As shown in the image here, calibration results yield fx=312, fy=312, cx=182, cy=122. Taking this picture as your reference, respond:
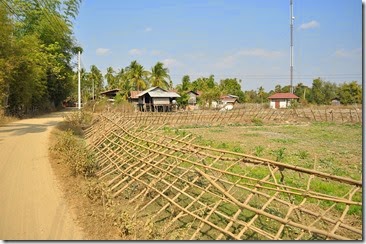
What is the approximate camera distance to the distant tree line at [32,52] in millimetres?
15492

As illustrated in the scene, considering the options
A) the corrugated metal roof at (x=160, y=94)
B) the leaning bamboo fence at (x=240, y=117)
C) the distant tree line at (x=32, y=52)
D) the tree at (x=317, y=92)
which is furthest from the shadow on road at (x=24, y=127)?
the tree at (x=317, y=92)

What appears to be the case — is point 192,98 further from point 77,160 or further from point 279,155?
point 77,160

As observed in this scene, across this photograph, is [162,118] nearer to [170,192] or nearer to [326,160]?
[326,160]

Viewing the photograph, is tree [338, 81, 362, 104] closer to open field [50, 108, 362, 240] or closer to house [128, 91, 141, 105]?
house [128, 91, 141, 105]

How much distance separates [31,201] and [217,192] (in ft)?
11.3

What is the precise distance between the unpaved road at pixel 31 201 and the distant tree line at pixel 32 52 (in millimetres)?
7718

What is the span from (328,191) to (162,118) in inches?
739

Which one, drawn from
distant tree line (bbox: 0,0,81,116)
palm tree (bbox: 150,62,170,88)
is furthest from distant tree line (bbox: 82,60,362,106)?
distant tree line (bbox: 0,0,81,116)

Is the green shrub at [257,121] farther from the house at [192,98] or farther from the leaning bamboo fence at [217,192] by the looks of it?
the house at [192,98]

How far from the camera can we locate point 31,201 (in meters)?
5.41

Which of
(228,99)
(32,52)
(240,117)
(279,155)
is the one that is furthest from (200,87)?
(279,155)

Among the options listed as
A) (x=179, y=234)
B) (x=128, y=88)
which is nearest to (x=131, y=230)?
(x=179, y=234)

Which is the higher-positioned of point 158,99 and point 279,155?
point 158,99

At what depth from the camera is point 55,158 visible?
845cm
